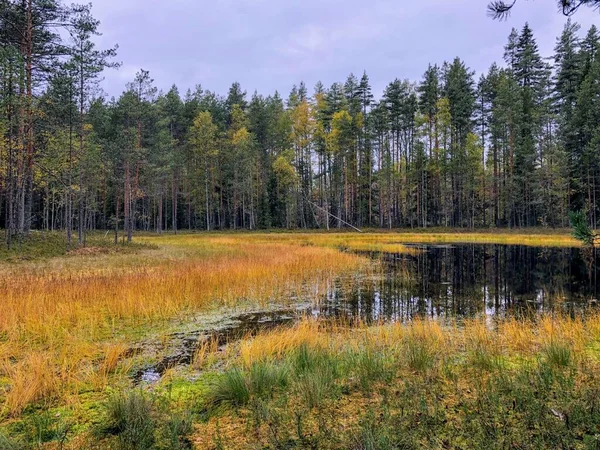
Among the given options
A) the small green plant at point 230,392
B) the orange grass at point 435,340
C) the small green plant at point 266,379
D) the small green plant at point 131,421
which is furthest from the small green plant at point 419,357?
the small green plant at point 131,421

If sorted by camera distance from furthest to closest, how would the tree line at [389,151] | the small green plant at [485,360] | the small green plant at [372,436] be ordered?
the tree line at [389,151] → the small green plant at [485,360] → the small green plant at [372,436]

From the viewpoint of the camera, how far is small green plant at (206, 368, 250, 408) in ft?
13.3

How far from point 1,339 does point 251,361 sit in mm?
4871

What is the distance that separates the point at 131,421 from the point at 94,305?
618cm

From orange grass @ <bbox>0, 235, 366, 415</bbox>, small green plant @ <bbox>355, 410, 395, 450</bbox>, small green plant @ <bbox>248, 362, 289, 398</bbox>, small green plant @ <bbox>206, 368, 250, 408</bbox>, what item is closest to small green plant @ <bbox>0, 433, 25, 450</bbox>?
orange grass @ <bbox>0, 235, 366, 415</bbox>

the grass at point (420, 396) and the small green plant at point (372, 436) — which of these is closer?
the small green plant at point (372, 436)

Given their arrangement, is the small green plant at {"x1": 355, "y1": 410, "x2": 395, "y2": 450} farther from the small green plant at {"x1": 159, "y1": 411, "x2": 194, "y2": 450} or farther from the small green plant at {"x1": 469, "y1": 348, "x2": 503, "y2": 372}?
the small green plant at {"x1": 469, "y1": 348, "x2": 503, "y2": 372}

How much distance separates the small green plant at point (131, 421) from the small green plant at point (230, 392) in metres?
0.68

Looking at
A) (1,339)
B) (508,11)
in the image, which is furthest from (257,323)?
(508,11)

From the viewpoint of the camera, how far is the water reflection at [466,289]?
9.78 m

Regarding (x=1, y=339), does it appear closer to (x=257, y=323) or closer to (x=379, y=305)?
(x=257, y=323)

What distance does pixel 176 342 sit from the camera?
6.86m

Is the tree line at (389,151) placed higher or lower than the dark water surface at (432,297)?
higher

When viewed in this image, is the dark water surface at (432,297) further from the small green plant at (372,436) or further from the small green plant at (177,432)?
the small green plant at (372,436)
